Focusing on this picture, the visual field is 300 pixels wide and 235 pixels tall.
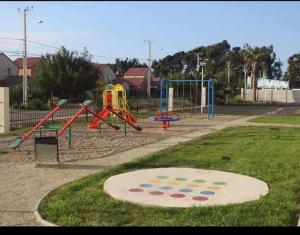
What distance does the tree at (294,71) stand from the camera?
353 feet

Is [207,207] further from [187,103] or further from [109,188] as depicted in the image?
[187,103]

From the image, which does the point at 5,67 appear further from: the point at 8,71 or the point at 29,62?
the point at 29,62

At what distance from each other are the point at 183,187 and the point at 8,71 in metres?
65.0

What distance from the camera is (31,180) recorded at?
7.88 meters

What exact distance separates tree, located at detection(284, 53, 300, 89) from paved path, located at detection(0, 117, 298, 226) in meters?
101

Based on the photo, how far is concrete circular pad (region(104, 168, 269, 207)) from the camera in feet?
20.9

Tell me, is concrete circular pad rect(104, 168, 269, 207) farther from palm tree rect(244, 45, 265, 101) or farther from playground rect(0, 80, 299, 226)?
palm tree rect(244, 45, 265, 101)

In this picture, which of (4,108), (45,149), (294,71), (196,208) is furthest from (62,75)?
(294,71)

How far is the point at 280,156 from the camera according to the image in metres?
10.5

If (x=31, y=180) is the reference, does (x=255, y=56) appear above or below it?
above

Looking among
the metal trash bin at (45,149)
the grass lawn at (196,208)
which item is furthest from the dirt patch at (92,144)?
the grass lawn at (196,208)

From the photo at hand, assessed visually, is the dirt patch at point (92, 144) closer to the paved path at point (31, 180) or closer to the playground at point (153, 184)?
the playground at point (153, 184)

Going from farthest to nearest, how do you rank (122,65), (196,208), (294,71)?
(122,65) < (294,71) < (196,208)
